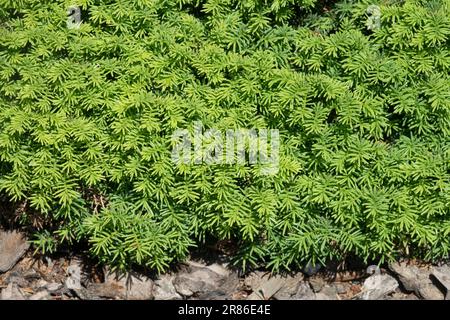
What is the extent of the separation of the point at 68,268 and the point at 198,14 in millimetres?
1694

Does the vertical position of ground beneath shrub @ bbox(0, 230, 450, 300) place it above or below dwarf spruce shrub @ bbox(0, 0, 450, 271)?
below

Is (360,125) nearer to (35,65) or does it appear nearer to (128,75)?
(128,75)

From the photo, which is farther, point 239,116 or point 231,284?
point 231,284

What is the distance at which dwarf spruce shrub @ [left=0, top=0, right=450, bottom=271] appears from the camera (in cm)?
350

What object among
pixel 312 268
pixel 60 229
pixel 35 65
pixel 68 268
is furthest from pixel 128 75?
pixel 312 268

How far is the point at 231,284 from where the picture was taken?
149 inches

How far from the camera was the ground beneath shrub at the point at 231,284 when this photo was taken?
12.3ft

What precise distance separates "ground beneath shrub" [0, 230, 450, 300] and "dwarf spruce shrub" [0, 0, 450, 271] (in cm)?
16

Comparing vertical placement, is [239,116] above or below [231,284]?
above

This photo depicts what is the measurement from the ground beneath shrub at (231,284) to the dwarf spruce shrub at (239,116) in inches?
6.4

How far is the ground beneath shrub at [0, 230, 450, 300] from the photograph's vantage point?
3746mm

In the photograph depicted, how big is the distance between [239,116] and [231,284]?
100 cm

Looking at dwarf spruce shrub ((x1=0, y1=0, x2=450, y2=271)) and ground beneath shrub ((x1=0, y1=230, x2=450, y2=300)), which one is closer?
dwarf spruce shrub ((x1=0, y1=0, x2=450, y2=271))

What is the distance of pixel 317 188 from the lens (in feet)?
11.6
